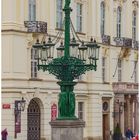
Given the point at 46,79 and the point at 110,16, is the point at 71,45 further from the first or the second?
the point at 110,16

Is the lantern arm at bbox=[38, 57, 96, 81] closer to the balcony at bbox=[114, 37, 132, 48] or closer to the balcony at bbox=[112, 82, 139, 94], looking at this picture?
the balcony at bbox=[112, 82, 139, 94]

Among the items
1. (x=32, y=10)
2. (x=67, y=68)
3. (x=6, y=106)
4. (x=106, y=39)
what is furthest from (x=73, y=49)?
(x=106, y=39)

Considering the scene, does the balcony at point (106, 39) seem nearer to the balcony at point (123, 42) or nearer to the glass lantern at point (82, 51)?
the balcony at point (123, 42)

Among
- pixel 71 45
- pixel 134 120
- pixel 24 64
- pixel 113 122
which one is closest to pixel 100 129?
pixel 113 122

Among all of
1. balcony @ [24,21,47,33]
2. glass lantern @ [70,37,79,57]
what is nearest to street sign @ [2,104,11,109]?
balcony @ [24,21,47,33]

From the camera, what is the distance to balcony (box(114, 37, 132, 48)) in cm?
5616

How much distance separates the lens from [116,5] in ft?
187

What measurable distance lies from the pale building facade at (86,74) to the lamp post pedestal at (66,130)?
2102 centimetres

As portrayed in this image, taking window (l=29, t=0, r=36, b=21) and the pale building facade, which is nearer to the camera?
the pale building facade

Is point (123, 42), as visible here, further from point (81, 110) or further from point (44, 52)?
point (44, 52)

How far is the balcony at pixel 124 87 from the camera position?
2201 inches

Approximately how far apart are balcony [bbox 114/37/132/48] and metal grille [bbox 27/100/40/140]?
1233 cm

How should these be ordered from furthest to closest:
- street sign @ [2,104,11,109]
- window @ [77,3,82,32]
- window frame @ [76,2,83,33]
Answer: window @ [77,3,82,32], window frame @ [76,2,83,33], street sign @ [2,104,11,109]

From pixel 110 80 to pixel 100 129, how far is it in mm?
4073
